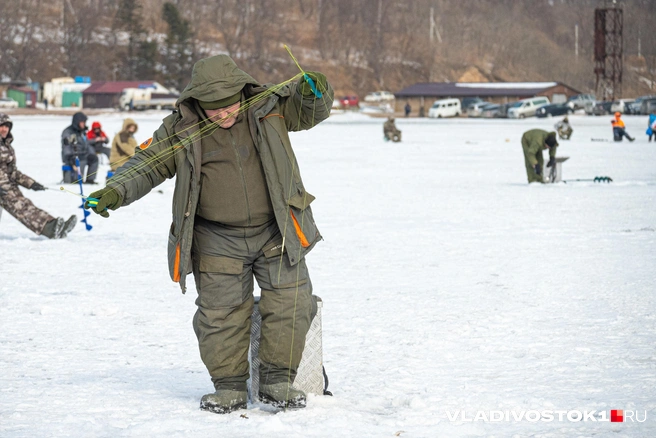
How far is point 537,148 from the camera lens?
17578 millimetres

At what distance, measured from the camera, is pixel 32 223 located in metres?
10.8

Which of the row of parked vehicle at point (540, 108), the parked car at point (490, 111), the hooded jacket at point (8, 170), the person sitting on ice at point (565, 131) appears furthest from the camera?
the parked car at point (490, 111)

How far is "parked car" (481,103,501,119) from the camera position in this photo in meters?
67.2

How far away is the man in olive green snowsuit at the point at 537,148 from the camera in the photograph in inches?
690

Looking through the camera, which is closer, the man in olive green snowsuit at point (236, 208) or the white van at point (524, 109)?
the man in olive green snowsuit at point (236, 208)

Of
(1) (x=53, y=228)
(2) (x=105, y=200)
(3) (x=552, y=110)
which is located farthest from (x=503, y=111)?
(2) (x=105, y=200)

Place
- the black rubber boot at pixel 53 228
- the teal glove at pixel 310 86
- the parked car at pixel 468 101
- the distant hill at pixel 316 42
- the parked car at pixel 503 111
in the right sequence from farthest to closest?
the distant hill at pixel 316 42 < the parked car at pixel 468 101 < the parked car at pixel 503 111 < the black rubber boot at pixel 53 228 < the teal glove at pixel 310 86

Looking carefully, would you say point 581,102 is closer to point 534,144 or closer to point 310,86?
point 534,144

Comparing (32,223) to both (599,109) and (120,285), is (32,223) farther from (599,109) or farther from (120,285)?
(599,109)

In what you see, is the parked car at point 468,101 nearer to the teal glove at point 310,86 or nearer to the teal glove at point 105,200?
the teal glove at point 310,86

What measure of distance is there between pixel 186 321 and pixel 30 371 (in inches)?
64.8

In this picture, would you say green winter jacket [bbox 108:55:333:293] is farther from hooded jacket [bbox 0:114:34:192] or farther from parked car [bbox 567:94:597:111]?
parked car [bbox 567:94:597:111]

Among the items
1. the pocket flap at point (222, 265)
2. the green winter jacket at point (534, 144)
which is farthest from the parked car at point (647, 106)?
the pocket flap at point (222, 265)

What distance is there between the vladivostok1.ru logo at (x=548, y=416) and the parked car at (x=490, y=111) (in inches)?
2496
